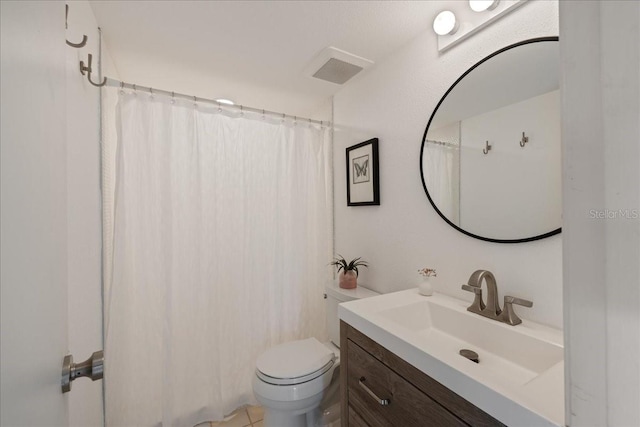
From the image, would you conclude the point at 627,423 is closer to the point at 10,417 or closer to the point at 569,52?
the point at 569,52

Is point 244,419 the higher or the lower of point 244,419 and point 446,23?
the lower

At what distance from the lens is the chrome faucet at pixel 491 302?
Answer: 96cm

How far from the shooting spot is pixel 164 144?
4.94 feet

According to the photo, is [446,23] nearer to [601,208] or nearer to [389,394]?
[601,208]

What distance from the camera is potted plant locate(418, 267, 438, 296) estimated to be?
4.13ft

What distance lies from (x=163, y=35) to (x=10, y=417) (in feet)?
5.44

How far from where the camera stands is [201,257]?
→ 5.24 feet

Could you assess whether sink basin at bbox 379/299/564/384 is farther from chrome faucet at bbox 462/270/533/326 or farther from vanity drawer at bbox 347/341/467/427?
vanity drawer at bbox 347/341/467/427

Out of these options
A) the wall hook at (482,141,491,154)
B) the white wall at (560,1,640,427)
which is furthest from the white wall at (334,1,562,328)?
the white wall at (560,1,640,427)

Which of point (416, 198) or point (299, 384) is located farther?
Result: point (416, 198)

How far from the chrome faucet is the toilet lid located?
2.63 feet

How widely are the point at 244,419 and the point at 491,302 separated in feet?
5.44

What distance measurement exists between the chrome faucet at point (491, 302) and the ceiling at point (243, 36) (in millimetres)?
1233

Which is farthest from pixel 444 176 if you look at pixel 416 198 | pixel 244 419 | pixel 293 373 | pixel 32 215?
pixel 244 419
